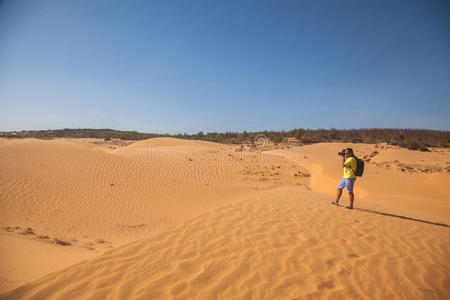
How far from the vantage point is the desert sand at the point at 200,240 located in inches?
97.8

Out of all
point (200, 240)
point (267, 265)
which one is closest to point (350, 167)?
point (267, 265)

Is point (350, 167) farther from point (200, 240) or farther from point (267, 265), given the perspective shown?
point (200, 240)

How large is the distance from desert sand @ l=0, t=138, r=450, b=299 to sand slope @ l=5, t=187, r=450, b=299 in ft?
0.06

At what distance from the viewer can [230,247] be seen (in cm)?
347

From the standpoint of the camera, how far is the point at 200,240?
3746 millimetres

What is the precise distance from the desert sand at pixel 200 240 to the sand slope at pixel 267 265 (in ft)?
0.06

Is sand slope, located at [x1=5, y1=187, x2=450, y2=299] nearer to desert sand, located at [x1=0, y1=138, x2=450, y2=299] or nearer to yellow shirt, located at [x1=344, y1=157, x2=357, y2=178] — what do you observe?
desert sand, located at [x1=0, y1=138, x2=450, y2=299]

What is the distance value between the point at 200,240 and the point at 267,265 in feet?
4.45

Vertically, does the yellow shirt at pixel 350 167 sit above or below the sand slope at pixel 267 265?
above

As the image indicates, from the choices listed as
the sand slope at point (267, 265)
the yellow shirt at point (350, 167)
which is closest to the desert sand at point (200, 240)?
the sand slope at point (267, 265)

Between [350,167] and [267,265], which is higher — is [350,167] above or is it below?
above

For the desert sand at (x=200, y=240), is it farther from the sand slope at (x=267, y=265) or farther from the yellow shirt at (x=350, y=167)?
the yellow shirt at (x=350, y=167)

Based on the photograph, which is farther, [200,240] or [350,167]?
[350,167]

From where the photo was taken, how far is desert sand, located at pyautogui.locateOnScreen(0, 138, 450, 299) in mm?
2484
